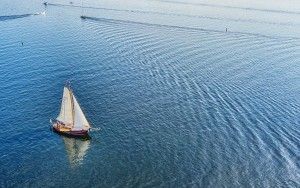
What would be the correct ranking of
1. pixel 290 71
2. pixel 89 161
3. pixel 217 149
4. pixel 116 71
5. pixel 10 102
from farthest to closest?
1. pixel 290 71
2. pixel 116 71
3. pixel 10 102
4. pixel 217 149
5. pixel 89 161

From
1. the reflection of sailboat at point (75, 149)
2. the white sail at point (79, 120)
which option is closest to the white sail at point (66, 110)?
the white sail at point (79, 120)

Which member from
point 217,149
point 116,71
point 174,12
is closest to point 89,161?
point 217,149

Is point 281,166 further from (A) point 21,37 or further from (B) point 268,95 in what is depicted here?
(A) point 21,37

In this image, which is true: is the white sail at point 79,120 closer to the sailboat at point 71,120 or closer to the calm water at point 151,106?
the sailboat at point 71,120

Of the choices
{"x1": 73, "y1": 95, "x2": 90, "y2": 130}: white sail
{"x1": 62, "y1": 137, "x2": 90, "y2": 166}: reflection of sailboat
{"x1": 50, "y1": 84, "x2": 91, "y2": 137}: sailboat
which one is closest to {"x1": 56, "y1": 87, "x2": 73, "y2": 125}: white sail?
{"x1": 50, "y1": 84, "x2": 91, "y2": 137}: sailboat

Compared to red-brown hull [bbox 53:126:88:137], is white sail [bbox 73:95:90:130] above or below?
above

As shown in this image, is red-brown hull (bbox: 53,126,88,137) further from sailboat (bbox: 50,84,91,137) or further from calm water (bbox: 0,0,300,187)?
calm water (bbox: 0,0,300,187)

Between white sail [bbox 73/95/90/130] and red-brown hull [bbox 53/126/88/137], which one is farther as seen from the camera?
white sail [bbox 73/95/90/130]
